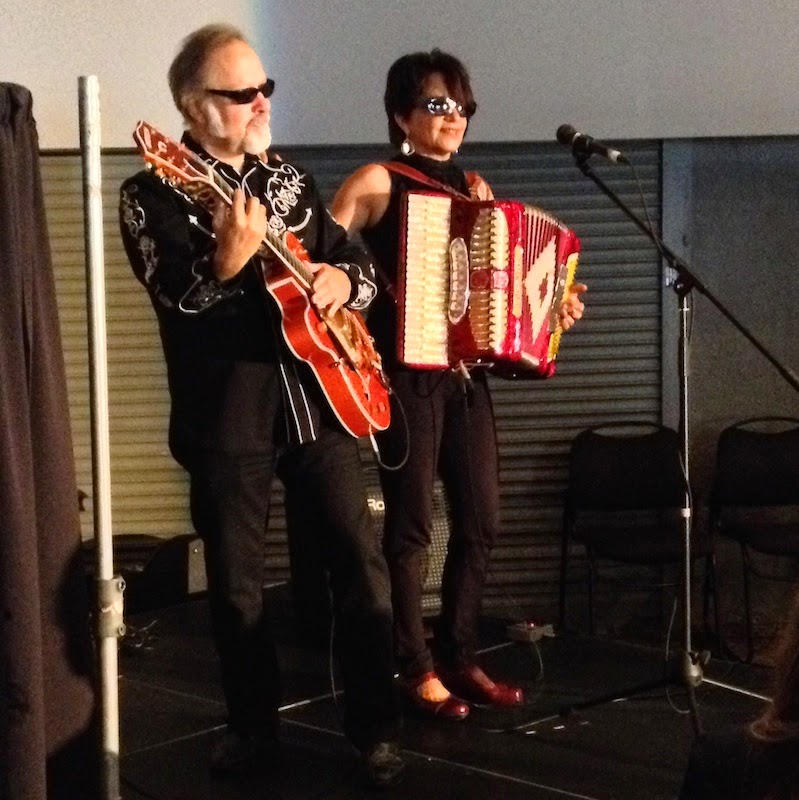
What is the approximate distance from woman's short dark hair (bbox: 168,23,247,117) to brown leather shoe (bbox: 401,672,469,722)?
1.65 m

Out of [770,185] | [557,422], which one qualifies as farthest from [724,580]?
[770,185]

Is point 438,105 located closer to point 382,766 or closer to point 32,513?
point 382,766

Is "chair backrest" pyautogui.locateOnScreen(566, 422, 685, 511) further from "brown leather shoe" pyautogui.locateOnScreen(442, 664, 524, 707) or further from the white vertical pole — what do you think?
the white vertical pole

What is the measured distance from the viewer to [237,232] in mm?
2465

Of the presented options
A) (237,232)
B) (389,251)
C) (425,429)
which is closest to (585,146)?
(389,251)

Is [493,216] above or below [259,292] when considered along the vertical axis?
above

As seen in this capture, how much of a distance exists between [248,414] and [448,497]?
86 centimetres

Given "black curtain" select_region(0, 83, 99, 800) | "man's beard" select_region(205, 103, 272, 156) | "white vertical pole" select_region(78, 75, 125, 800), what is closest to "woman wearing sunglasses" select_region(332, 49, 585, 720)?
"man's beard" select_region(205, 103, 272, 156)

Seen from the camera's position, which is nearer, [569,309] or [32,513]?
[32,513]

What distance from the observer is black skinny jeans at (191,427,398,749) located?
2.76 m

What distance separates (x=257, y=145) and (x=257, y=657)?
1.18 metres

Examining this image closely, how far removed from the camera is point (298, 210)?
2.83 m

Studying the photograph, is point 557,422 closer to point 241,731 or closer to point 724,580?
point 724,580

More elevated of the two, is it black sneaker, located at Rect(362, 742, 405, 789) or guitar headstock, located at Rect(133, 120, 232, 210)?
guitar headstock, located at Rect(133, 120, 232, 210)
